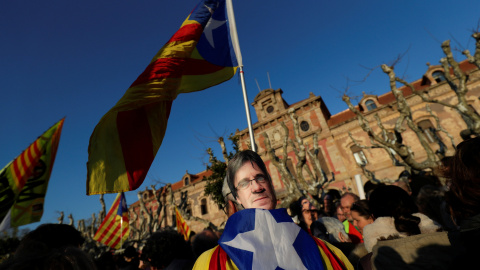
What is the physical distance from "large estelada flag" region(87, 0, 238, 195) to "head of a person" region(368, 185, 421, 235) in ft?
8.85

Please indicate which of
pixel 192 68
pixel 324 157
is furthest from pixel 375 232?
pixel 324 157

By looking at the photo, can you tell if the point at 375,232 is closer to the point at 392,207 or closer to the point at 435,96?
the point at 392,207

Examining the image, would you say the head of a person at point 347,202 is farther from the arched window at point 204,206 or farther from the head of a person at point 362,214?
the arched window at point 204,206

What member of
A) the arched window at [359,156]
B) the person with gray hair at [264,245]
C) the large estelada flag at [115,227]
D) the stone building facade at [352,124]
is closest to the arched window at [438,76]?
the stone building facade at [352,124]

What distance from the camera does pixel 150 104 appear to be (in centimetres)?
296

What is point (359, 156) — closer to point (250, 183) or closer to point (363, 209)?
point (363, 209)

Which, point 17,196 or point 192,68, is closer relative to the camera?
point 192,68

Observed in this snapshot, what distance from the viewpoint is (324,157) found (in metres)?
18.5

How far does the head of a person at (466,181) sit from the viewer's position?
132 centimetres

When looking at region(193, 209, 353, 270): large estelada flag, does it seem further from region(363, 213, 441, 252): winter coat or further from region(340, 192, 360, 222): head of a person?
region(340, 192, 360, 222): head of a person

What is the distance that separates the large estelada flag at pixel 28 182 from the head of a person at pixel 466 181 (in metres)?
6.19

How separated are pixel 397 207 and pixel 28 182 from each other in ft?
20.3

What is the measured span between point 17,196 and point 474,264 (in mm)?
6195

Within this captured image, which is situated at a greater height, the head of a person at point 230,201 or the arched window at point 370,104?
the arched window at point 370,104
